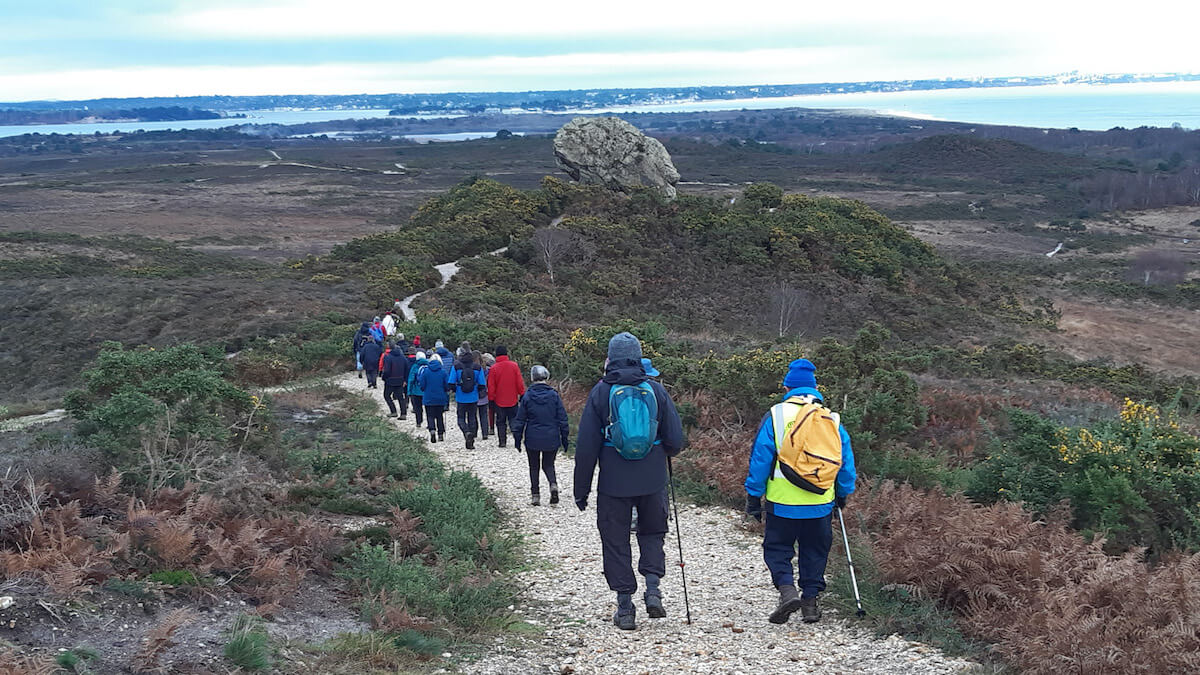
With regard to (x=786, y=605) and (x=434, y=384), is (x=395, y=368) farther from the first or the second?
(x=786, y=605)

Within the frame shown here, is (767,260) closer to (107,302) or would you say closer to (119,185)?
(107,302)

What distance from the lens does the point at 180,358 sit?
928cm

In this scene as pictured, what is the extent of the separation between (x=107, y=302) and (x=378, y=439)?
72.2 feet

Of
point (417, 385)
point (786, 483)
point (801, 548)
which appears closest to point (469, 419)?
point (417, 385)

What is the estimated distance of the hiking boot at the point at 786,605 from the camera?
5.80m

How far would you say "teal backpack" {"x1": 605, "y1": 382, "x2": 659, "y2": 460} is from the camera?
5633 mm

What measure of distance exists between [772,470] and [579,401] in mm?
9009

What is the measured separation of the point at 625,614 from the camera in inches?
235

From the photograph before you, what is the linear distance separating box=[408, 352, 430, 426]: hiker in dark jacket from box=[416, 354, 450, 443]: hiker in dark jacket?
0.30 feet

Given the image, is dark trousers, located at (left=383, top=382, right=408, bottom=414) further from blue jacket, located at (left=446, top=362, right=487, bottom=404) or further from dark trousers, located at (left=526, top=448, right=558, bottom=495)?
dark trousers, located at (left=526, top=448, right=558, bottom=495)

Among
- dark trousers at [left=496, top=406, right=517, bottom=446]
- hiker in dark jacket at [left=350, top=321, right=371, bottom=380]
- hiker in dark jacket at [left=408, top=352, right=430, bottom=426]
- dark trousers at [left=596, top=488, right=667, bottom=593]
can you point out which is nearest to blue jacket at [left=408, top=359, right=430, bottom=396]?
hiker in dark jacket at [left=408, top=352, right=430, bottom=426]

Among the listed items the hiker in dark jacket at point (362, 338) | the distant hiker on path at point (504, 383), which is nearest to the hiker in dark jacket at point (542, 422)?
the distant hiker on path at point (504, 383)

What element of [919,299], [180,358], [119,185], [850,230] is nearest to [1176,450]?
[180,358]

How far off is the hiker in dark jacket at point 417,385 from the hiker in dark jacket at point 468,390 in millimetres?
624
